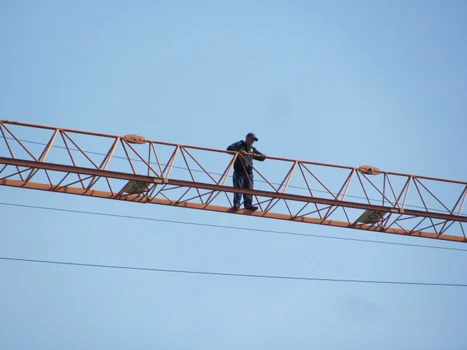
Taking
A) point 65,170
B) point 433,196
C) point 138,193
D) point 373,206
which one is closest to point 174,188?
A: point 138,193

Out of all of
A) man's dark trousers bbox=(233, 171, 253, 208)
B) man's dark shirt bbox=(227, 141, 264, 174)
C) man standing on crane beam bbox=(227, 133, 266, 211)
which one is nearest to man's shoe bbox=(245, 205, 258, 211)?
man's dark trousers bbox=(233, 171, 253, 208)

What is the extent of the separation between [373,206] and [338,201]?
1.28 meters

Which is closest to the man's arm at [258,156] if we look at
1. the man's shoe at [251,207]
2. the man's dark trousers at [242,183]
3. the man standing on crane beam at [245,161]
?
the man standing on crane beam at [245,161]

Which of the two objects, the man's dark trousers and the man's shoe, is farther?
the man's shoe

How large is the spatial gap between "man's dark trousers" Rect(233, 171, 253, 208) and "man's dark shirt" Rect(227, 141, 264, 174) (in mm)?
144

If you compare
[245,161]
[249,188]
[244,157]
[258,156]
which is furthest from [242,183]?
[258,156]

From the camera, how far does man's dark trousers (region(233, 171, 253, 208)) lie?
2975 centimetres

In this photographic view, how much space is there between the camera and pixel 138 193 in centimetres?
2941

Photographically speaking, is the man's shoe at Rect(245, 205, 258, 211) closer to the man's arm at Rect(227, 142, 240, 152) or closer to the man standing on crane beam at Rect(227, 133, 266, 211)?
the man standing on crane beam at Rect(227, 133, 266, 211)

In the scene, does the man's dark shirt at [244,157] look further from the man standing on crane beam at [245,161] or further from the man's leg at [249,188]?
the man's leg at [249,188]

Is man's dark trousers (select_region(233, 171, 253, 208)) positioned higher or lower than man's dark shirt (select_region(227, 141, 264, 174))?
lower

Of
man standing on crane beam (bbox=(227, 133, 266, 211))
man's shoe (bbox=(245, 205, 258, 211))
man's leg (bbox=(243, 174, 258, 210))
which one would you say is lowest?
man's shoe (bbox=(245, 205, 258, 211))

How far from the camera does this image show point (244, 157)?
29703 millimetres

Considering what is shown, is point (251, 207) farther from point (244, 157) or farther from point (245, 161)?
point (244, 157)
